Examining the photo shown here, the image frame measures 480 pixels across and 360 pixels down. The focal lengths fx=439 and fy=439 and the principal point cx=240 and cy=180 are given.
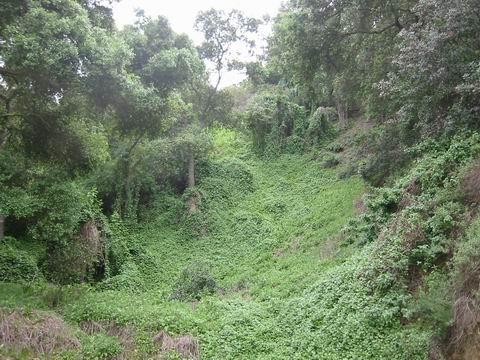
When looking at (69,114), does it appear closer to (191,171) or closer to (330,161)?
(191,171)

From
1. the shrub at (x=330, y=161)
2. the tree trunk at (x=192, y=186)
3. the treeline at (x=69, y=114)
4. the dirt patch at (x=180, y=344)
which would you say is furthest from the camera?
the shrub at (x=330, y=161)

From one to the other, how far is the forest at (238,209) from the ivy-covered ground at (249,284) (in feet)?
0.18

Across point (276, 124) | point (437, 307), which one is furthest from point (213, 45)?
point (437, 307)

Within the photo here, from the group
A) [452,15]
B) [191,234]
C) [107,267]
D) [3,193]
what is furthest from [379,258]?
[191,234]

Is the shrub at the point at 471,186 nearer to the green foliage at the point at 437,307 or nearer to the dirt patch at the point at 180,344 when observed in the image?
the green foliage at the point at 437,307

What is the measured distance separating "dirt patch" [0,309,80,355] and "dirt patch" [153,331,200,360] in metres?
1.43

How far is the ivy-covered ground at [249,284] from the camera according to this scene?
→ 24.5 ft

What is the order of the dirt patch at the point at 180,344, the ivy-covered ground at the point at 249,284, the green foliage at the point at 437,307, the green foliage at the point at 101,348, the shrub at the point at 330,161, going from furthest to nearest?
the shrub at the point at 330,161 < the dirt patch at the point at 180,344 < the ivy-covered ground at the point at 249,284 < the green foliage at the point at 101,348 < the green foliage at the point at 437,307

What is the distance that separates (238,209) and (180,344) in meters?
12.4

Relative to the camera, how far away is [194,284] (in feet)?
41.1

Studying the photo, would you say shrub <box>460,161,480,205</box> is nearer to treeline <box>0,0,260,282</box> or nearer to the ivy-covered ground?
the ivy-covered ground

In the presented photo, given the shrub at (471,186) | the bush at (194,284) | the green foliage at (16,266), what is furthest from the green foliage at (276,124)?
the shrub at (471,186)

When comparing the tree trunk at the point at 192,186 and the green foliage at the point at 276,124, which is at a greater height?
the green foliage at the point at 276,124

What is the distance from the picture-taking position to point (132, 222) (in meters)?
19.4
